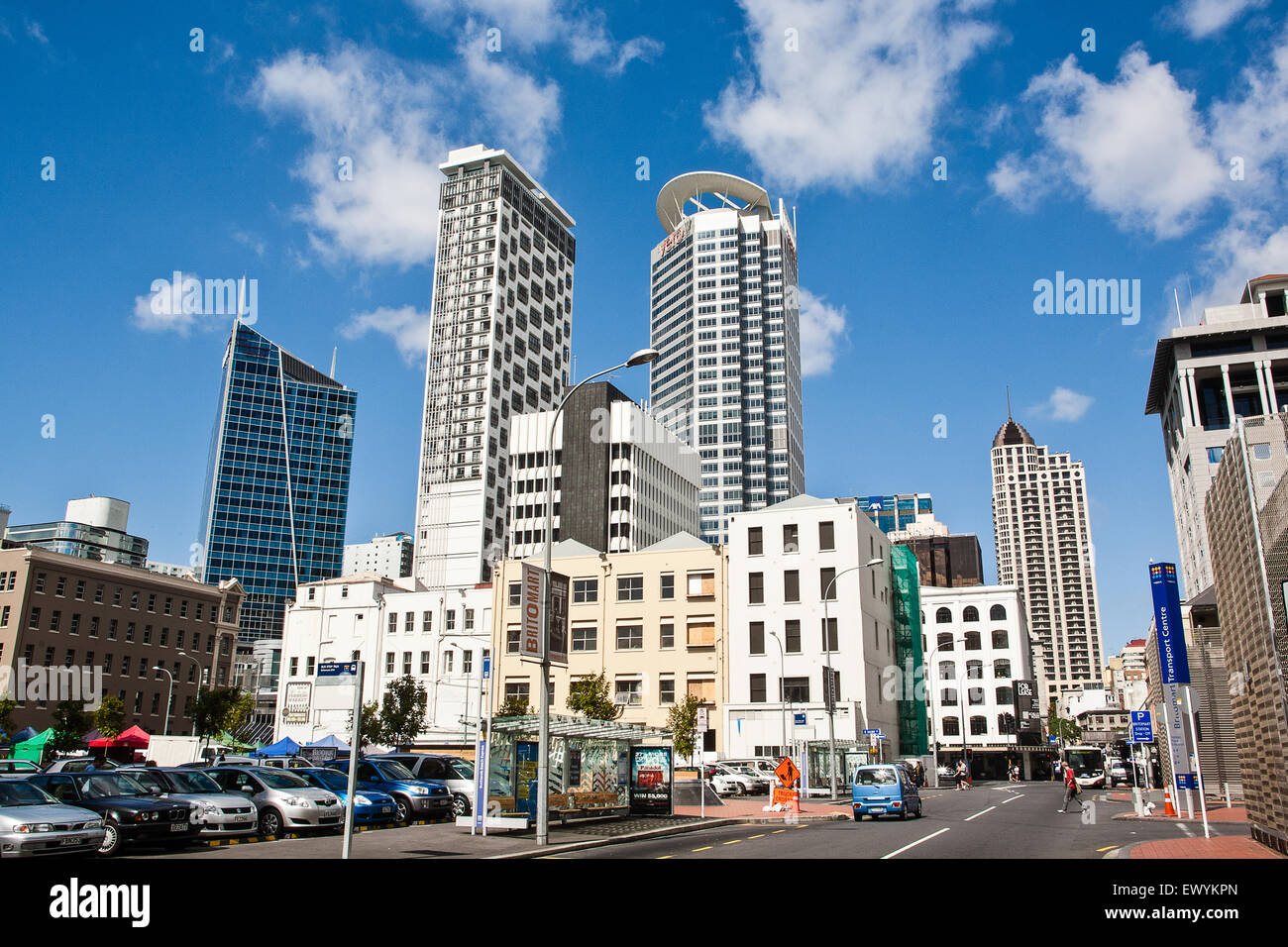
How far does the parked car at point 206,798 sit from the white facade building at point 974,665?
8248 centimetres

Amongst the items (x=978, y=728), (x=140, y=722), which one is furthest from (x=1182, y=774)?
(x=140, y=722)

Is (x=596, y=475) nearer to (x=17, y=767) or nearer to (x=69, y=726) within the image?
(x=69, y=726)

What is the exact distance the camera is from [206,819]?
19.3 m

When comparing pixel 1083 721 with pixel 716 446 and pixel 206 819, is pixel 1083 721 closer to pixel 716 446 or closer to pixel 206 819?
pixel 716 446

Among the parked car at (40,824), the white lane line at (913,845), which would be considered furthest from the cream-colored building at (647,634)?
the parked car at (40,824)

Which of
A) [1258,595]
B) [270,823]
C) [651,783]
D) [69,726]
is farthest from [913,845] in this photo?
[69,726]

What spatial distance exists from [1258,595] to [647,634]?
48.4 meters

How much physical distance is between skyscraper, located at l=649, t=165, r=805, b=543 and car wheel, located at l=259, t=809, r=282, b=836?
146955mm

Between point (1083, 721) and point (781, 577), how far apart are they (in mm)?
143901

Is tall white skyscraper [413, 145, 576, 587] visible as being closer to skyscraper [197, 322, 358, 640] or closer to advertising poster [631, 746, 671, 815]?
skyscraper [197, 322, 358, 640]

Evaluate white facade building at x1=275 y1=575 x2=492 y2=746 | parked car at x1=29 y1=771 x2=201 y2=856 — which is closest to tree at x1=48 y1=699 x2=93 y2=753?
white facade building at x1=275 y1=575 x2=492 y2=746

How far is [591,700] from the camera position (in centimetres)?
5006

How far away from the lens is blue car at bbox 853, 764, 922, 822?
2830 cm
